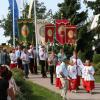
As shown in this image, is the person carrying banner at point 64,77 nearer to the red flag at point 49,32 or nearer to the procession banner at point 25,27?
the red flag at point 49,32

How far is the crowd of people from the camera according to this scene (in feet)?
69.8

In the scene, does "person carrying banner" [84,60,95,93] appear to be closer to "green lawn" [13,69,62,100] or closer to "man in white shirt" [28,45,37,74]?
"green lawn" [13,69,62,100]

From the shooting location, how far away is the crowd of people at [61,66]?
69.8 ft

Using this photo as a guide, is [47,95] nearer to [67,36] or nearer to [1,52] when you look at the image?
[1,52]

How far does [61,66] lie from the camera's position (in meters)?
21.2

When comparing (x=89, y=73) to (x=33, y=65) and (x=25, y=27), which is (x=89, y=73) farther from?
(x=25, y=27)

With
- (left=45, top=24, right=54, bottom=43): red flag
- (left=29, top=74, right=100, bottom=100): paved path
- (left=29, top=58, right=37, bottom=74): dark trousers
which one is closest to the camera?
(left=29, top=74, right=100, bottom=100): paved path

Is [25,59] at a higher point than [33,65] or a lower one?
higher

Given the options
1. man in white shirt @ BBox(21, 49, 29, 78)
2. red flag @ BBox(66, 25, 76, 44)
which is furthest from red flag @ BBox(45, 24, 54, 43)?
man in white shirt @ BBox(21, 49, 29, 78)

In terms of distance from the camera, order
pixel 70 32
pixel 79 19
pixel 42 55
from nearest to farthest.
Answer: pixel 42 55 → pixel 70 32 → pixel 79 19

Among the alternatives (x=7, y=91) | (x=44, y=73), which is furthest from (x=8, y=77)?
(x=44, y=73)

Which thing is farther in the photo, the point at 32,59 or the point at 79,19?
the point at 79,19

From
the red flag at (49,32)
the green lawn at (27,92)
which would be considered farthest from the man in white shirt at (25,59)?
the green lawn at (27,92)

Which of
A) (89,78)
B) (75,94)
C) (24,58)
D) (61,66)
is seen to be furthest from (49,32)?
(61,66)
